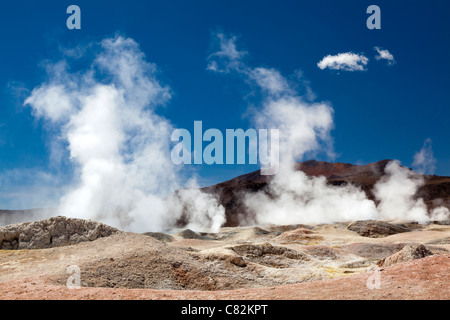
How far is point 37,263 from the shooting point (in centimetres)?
1712

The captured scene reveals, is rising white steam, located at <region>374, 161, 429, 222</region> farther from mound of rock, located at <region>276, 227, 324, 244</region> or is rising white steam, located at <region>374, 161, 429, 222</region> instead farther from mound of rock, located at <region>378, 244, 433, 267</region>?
mound of rock, located at <region>378, 244, 433, 267</region>

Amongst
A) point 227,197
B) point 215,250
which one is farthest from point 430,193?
point 215,250

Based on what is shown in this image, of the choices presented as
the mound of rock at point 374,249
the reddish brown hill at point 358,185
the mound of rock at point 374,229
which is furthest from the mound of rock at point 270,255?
the reddish brown hill at point 358,185

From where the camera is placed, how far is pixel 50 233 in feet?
68.7

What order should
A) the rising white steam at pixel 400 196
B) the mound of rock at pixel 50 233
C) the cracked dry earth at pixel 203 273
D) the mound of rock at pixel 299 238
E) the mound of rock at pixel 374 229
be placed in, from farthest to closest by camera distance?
the rising white steam at pixel 400 196, the mound of rock at pixel 374 229, the mound of rock at pixel 299 238, the mound of rock at pixel 50 233, the cracked dry earth at pixel 203 273

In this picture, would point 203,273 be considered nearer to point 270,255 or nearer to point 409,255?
point 270,255

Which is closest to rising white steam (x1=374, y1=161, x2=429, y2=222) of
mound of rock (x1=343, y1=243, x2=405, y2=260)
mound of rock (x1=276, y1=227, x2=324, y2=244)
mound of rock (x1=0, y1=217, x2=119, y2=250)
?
mound of rock (x1=276, y1=227, x2=324, y2=244)

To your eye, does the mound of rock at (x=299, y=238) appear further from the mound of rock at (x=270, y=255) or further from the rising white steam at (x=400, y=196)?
the rising white steam at (x=400, y=196)

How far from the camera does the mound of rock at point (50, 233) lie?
67.1ft

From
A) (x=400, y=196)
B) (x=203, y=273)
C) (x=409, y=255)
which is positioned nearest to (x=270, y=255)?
(x=203, y=273)

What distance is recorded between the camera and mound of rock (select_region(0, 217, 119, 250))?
20.4 m

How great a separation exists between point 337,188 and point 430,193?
24261 mm
